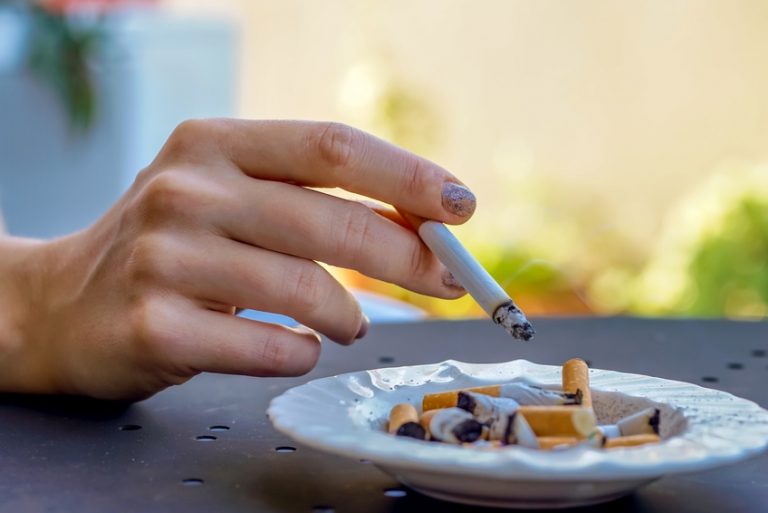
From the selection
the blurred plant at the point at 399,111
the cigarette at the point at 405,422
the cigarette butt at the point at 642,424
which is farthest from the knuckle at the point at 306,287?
the blurred plant at the point at 399,111

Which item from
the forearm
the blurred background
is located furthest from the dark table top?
the blurred background

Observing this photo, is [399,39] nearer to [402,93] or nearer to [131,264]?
[402,93]

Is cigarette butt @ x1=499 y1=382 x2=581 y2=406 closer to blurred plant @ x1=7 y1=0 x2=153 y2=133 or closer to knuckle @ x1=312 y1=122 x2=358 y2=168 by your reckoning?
knuckle @ x1=312 y1=122 x2=358 y2=168

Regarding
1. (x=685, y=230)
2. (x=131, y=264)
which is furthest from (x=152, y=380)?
(x=685, y=230)

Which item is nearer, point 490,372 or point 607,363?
point 490,372

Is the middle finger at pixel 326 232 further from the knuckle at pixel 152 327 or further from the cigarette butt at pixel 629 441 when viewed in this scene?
the cigarette butt at pixel 629 441

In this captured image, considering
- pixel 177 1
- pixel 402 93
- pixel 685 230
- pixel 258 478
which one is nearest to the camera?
pixel 258 478
